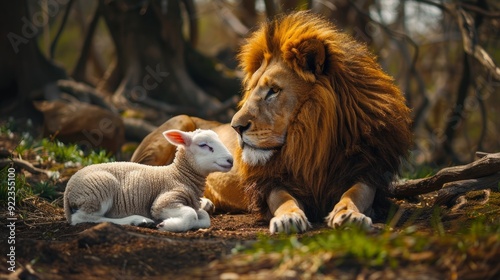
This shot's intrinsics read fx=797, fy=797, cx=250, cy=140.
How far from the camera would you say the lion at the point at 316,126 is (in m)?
5.75

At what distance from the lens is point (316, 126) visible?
18.9 feet

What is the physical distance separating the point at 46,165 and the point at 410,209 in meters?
3.79

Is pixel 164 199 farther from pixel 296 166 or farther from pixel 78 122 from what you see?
pixel 78 122

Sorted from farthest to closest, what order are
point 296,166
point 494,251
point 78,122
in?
point 78,122
point 296,166
point 494,251

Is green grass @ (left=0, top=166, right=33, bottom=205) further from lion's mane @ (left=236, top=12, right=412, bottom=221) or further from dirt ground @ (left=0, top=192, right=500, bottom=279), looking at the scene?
lion's mane @ (left=236, top=12, right=412, bottom=221)

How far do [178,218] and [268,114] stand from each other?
994mm

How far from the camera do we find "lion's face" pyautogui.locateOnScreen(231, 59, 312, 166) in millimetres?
5680

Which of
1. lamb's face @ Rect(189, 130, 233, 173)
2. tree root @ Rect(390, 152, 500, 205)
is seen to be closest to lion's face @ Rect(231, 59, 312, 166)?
lamb's face @ Rect(189, 130, 233, 173)

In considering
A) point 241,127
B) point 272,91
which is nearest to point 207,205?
point 241,127

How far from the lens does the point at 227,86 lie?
11.5 meters

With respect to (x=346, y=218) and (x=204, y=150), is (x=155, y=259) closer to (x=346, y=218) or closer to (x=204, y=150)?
(x=346, y=218)

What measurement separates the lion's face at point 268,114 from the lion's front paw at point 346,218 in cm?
75

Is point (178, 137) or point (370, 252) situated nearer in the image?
point (370, 252)

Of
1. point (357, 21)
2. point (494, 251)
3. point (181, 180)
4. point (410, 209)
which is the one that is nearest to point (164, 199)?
point (181, 180)
